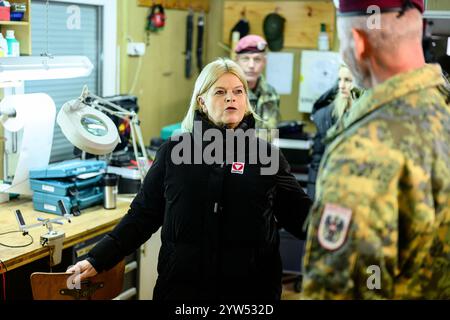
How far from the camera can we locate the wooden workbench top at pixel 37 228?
2631mm

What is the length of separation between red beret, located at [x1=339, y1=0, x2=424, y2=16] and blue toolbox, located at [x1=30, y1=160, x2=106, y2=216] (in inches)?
85.2

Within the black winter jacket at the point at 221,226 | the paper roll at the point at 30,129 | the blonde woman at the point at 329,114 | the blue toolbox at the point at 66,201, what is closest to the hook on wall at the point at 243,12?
the blonde woman at the point at 329,114

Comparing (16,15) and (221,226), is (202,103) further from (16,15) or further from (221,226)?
(16,15)

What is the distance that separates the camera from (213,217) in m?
2.13

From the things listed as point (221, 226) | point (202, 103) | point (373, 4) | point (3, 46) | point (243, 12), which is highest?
point (243, 12)

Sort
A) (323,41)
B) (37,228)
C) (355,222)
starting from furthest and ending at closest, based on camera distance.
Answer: (323,41) → (37,228) → (355,222)

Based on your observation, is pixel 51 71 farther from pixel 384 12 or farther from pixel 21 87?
pixel 384 12

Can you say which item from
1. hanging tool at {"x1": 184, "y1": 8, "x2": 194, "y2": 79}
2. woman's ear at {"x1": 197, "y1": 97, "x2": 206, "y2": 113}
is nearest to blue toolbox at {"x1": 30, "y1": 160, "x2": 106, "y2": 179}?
woman's ear at {"x1": 197, "y1": 97, "x2": 206, "y2": 113}

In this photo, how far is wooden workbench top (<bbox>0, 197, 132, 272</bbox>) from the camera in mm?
2631

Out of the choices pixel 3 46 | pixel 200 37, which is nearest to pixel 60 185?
pixel 3 46

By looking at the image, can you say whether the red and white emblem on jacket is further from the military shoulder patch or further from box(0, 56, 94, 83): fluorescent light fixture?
box(0, 56, 94, 83): fluorescent light fixture

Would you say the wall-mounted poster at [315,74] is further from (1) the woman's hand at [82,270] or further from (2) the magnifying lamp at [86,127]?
(1) the woman's hand at [82,270]

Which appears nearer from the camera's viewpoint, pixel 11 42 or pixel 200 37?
pixel 11 42

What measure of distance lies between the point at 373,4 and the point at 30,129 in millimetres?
2399
